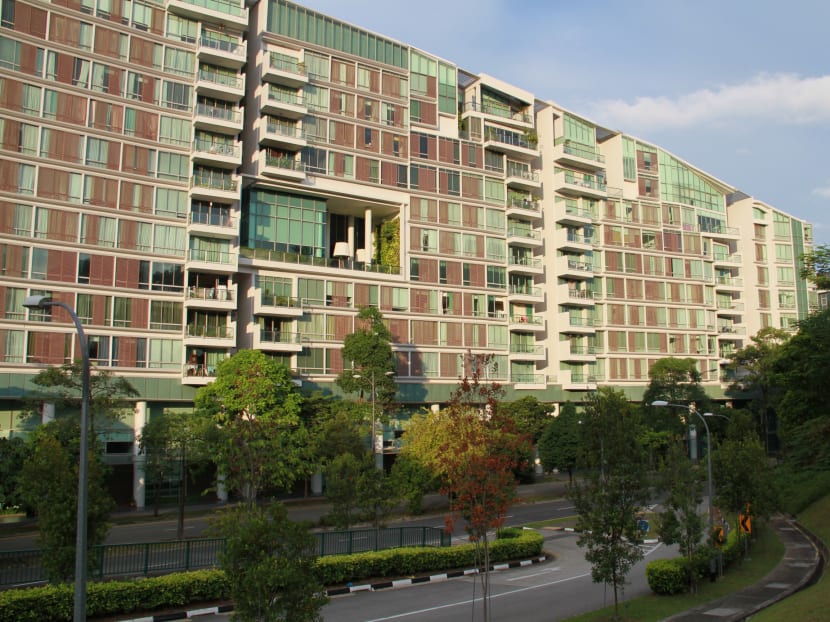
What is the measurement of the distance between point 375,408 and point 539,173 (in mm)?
33534

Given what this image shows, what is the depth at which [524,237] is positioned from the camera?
7244 cm

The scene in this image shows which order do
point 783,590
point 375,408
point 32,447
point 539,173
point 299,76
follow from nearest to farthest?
point 783,590 → point 32,447 → point 375,408 → point 299,76 → point 539,173

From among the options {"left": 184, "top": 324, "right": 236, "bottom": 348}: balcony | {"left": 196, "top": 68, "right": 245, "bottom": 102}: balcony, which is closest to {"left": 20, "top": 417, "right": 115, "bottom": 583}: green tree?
{"left": 184, "top": 324, "right": 236, "bottom": 348}: balcony

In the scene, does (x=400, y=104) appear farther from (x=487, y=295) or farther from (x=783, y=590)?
(x=783, y=590)

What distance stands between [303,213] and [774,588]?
43864 millimetres

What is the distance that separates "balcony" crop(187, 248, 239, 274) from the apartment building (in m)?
0.16

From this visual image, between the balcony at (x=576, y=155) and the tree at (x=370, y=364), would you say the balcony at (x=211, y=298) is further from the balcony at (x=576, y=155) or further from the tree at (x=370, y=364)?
the balcony at (x=576, y=155)

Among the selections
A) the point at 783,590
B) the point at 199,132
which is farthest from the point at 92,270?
the point at 783,590

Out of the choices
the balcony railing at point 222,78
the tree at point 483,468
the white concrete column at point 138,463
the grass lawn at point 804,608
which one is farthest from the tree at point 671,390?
the tree at point 483,468

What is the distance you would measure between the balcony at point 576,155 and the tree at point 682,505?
5396 cm

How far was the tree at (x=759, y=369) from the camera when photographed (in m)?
82.8

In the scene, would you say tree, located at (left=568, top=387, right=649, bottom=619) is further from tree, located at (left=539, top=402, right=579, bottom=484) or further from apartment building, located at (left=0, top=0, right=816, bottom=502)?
tree, located at (left=539, top=402, right=579, bottom=484)

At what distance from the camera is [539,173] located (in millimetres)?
74875

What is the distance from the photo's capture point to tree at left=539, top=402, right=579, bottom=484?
58.4m
